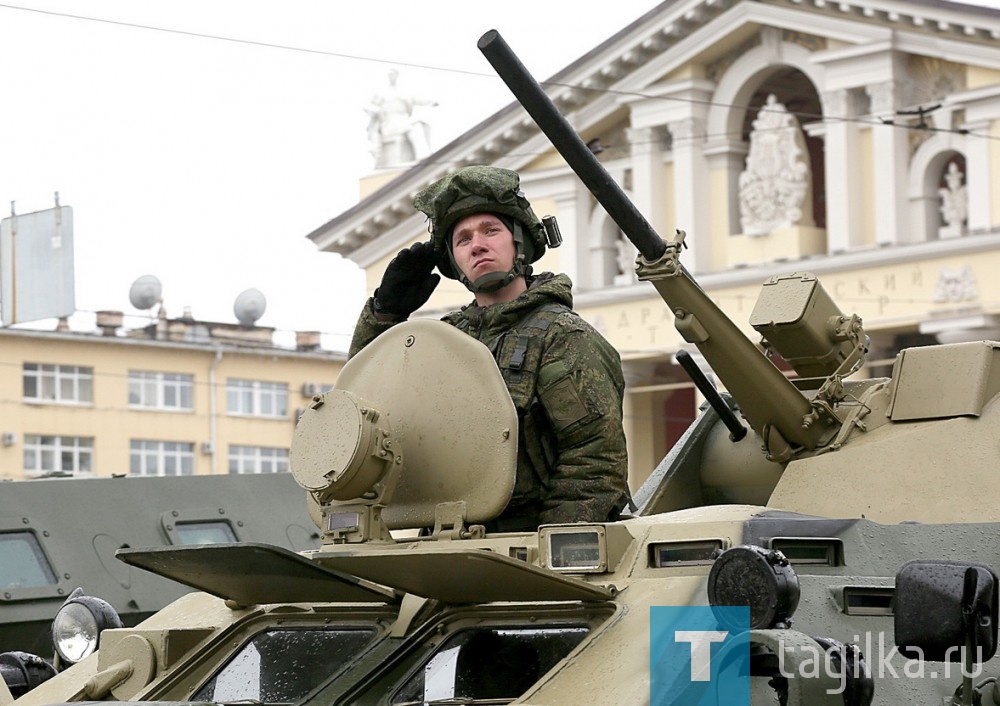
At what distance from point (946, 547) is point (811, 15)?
30.0m

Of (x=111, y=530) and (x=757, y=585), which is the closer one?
(x=757, y=585)

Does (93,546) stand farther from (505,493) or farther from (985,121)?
(985,121)

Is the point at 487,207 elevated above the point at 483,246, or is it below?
above

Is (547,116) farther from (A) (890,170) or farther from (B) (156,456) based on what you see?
(B) (156,456)

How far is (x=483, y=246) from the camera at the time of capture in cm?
739

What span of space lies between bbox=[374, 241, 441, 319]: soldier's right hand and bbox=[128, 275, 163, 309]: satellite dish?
42.3 meters

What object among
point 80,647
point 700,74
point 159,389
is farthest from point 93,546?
point 159,389

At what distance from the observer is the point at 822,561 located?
6363 mm

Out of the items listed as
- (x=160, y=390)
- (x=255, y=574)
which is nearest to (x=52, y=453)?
(x=160, y=390)

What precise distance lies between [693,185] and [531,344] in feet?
101

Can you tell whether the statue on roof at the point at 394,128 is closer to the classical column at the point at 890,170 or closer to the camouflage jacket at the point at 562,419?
the classical column at the point at 890,170

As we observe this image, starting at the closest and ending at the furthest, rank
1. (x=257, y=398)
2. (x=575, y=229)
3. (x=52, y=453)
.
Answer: (x=575, y=229) → (x=52, y=453) → (x=257, y=398)

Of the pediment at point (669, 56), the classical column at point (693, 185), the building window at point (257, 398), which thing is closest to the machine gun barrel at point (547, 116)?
the pediment at point (669, 56)

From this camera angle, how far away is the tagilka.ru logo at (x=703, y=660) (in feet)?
18.3
